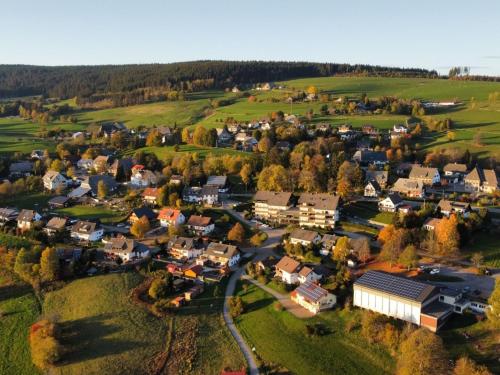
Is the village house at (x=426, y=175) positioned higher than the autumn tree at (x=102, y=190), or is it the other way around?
the village house at (x=426, y=175)

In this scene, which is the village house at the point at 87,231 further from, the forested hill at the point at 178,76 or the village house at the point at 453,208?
the forested hill at the point at 178,76

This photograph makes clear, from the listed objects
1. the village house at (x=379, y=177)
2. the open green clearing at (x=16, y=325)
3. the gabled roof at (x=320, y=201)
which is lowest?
the open green clearing at (x=16, y=325)

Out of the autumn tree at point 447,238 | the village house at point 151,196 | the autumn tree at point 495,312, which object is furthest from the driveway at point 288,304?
the village house at point 151,196

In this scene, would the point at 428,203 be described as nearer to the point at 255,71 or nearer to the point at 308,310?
the point at 308,310

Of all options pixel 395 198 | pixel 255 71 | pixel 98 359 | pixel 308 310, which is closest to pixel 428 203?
pixel 395 198

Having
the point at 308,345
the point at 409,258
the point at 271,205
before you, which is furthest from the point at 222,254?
the point at 409,258

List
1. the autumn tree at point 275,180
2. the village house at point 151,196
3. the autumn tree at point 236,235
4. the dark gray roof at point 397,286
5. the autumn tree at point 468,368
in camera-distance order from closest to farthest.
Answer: the autumn tree at point 468,368 → the dark gray roof at point 397,286 → the autumn tree at point 236,235 → the autumn tree at point 275,180 → the village house at point 151,196

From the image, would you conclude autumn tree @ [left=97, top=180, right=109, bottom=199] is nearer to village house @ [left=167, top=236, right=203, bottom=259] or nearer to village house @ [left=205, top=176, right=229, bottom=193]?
village house @ [left=205, top=176, right=229, bottom=193]
